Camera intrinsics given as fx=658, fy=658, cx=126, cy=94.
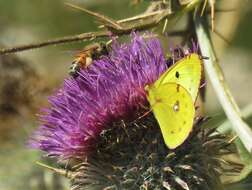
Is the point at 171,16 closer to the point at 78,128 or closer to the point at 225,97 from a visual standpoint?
the point at 225,97

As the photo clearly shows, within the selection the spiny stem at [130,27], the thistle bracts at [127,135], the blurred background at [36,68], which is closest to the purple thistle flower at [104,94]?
the thistle bracts at [127,135]

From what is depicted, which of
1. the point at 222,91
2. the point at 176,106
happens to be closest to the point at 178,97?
the point at 176,106

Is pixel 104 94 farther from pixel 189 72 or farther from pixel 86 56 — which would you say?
pixel 189 72

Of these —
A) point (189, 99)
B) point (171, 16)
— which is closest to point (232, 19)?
point (171, 16)

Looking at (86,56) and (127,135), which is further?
(86,56)

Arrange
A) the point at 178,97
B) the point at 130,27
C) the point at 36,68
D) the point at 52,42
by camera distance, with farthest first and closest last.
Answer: the point at 36,68 → the point at 130,27 → the point at 52,42 → the point at 178,97

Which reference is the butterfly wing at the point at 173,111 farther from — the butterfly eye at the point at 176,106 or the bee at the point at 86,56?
the bee at the point at 86,56
